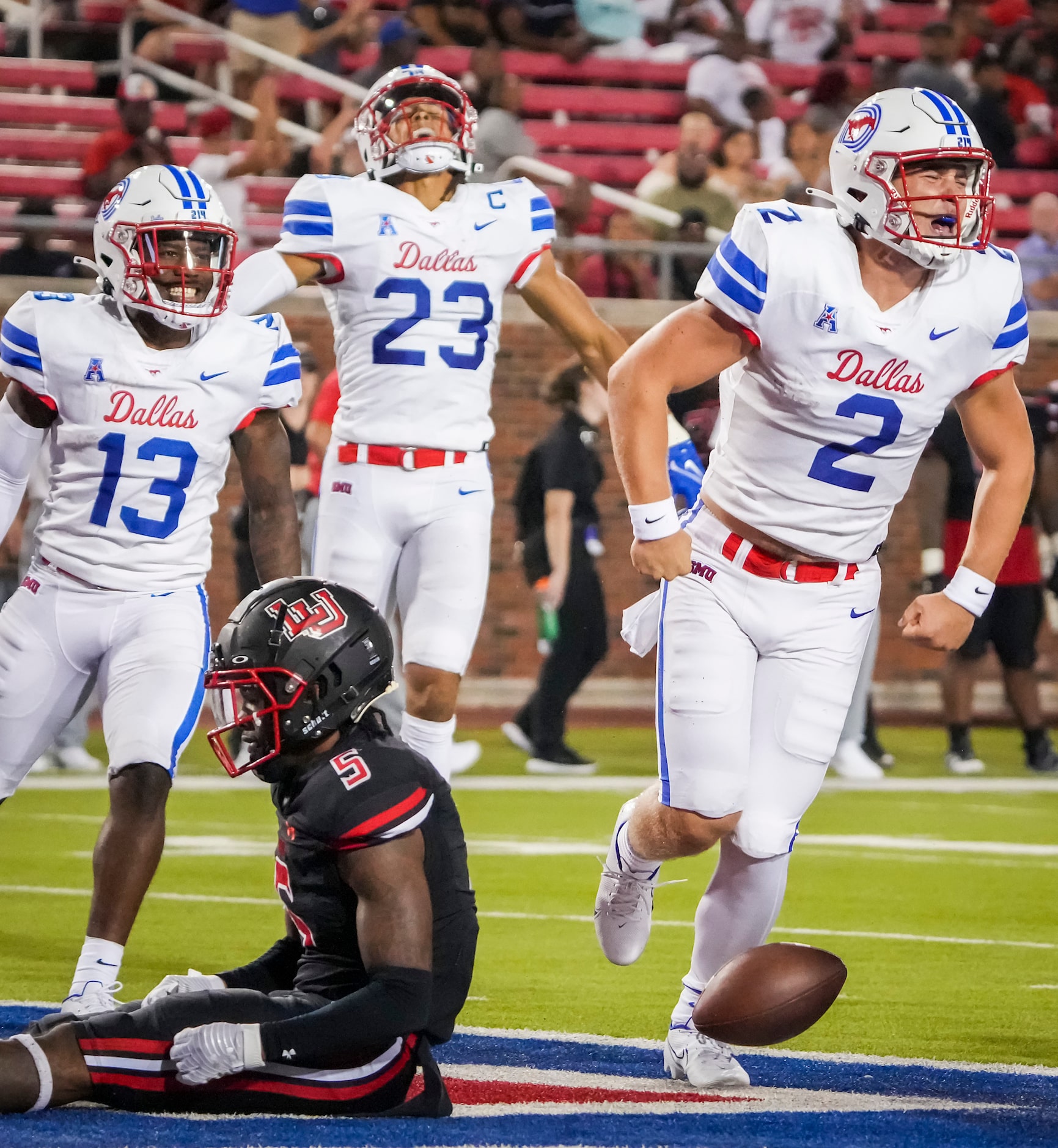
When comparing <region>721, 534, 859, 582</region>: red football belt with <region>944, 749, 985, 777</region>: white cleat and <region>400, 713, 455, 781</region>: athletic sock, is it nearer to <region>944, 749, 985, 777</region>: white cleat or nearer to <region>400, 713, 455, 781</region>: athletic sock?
<region>400, 713, 455, 781</region>: athletic sock

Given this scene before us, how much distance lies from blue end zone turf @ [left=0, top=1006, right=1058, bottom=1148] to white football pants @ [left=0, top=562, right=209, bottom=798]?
116 centimetres

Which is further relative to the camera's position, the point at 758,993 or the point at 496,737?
the point at 496,737

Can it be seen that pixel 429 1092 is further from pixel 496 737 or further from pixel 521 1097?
pixel 496 737

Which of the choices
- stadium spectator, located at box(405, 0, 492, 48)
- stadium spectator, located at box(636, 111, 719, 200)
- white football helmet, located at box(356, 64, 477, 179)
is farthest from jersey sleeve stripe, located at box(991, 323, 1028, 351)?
stadium spectator, located at box(405, 0, 492, 48)

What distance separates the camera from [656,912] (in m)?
6.80

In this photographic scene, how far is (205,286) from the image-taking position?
4.99 metres

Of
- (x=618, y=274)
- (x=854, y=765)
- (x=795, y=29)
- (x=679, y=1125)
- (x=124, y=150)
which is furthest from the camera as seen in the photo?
(x=795, y=29)

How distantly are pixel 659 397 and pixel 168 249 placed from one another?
1.40 meters

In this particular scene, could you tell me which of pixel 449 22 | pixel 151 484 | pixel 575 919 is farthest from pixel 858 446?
pixel 449 22

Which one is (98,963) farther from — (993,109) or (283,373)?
(993,109)

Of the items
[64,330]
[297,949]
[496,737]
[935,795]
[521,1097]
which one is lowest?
[496,737]

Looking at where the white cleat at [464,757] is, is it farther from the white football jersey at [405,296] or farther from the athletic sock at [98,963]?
the athletic sock at [98,963]

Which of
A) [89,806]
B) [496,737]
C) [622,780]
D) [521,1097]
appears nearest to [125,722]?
[521,1097]

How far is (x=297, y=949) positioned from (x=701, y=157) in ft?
35.3
